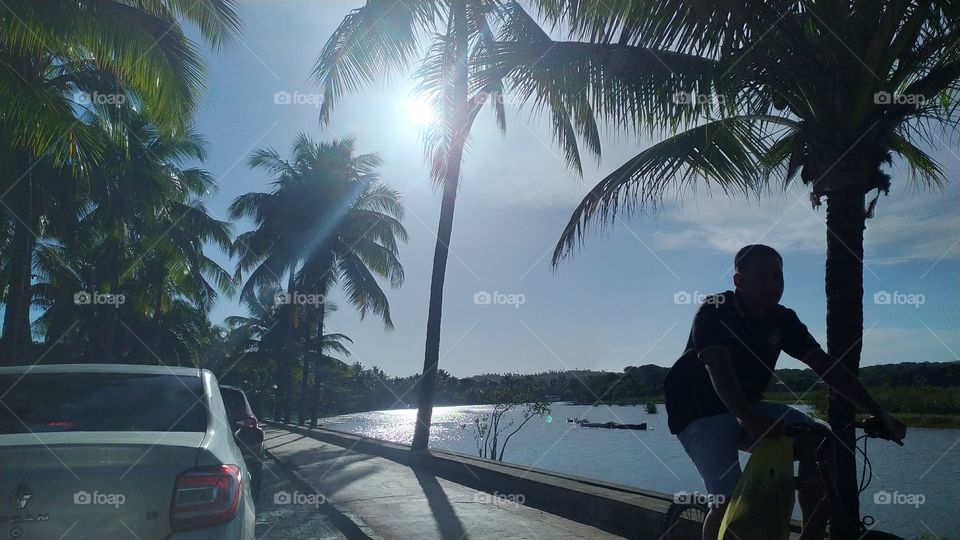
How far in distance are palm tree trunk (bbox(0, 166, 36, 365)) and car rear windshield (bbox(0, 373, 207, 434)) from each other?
11.1 meters

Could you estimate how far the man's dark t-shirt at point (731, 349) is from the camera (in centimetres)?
325

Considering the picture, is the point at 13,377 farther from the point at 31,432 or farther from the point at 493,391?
the point at 493,391

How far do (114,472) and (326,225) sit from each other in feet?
93.3

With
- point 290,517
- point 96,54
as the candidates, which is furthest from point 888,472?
point 96,54

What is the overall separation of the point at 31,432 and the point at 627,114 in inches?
230

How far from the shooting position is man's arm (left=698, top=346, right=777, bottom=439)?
290cm

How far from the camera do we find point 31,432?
3457mm

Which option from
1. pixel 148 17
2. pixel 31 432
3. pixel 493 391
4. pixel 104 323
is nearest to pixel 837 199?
pixel 31 432

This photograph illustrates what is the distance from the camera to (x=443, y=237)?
16016 millimetres

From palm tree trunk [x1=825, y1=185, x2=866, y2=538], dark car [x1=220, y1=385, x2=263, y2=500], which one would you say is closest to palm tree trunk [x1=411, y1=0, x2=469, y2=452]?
dark car [x1=220, y1=385, x2=263, y2=500]

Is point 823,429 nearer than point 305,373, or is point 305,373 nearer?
point 823,429

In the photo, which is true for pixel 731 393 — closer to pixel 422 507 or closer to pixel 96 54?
Result: pixel 422 507

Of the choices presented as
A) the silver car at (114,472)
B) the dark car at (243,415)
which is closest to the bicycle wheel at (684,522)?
the silver car at (114,472)

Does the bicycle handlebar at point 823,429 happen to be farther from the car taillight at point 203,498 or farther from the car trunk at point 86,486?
the car trunk at point 86,486
